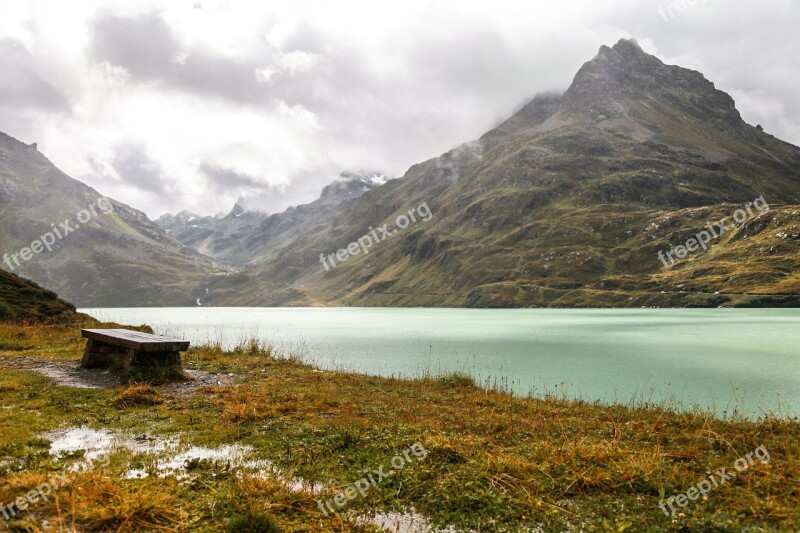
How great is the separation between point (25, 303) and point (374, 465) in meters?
39.4

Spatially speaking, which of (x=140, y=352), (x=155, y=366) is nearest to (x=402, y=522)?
(x=155, y=366)

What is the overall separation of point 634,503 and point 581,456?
1.62 metres

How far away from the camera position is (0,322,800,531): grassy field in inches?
224

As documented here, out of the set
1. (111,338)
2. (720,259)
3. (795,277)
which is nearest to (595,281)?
(720,259)

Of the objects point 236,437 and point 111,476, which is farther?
point 236,437

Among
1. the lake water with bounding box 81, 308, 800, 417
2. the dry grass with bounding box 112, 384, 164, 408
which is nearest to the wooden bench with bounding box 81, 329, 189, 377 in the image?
the dry grass with bounding box 112, 384, 164, 408

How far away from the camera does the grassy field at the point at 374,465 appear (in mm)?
5688

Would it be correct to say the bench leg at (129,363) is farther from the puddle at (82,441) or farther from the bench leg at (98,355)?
the puddle at (82,441)

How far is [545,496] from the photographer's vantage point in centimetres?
649

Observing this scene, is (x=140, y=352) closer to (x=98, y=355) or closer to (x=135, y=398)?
(x=135, y=398)

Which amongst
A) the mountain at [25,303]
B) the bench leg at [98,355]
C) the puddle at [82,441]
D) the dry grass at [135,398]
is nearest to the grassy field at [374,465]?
the dry grass at [135,398]

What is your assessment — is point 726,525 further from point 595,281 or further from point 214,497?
point 595,281

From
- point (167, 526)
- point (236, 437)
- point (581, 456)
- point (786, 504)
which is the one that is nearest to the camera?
point (167, 526)

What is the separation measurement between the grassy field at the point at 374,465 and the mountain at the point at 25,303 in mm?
25170
